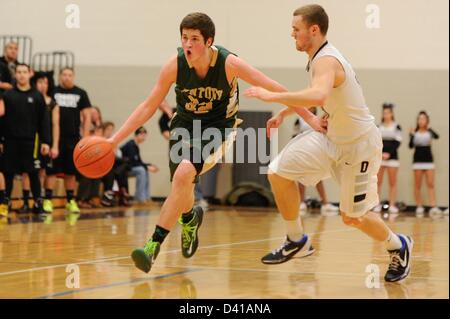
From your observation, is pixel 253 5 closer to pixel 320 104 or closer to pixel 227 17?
pixel 227 17

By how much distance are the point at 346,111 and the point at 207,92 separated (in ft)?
3.47

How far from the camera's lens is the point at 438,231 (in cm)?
1020

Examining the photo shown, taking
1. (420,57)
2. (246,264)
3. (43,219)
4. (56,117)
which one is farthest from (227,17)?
(246,264)

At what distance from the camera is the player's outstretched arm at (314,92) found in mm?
4387

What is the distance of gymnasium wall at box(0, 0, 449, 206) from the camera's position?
52.0 feet

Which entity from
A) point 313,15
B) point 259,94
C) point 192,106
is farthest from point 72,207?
point 259,94

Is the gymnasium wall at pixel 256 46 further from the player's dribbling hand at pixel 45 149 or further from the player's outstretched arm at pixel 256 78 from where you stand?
the player's outstretched arm at pixel 256 78

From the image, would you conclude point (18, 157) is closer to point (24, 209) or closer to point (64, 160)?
point (24, 209)

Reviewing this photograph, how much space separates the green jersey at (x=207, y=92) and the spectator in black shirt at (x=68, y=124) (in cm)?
700

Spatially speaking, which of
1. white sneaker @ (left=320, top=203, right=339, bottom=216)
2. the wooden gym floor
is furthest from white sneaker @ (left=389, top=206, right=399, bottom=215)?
the wooden gym floor

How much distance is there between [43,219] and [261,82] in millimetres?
6062

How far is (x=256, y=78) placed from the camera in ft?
17.6

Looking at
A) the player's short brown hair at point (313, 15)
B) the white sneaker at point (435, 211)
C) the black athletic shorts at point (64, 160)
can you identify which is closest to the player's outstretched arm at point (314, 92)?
the player's short brown hair at point (313, 15)

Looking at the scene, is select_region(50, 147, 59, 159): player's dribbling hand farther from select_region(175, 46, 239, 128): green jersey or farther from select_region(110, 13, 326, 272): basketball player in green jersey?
select_region(175, 46, 239, 128): green jersey
